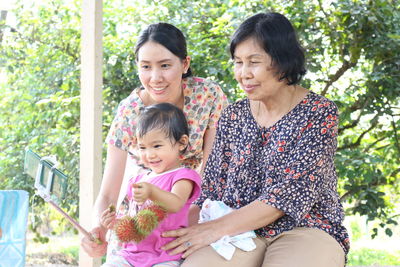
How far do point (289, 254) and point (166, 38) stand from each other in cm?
100

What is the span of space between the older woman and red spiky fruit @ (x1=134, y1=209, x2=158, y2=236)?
173 millimetres

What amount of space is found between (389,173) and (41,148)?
8.57ft

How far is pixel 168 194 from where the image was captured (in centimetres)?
211

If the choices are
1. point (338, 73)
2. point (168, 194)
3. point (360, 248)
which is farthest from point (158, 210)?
point (360, 248)

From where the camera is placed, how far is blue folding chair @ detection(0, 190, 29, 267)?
2.37 meters

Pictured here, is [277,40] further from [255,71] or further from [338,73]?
[338,73]

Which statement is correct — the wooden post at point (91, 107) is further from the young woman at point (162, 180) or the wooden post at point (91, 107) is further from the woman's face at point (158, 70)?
the young woman at point (162, 180)

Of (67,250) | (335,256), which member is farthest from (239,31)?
(67,250)

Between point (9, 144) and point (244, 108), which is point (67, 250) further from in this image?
point (244, 108)

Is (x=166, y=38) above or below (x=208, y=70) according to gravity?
above

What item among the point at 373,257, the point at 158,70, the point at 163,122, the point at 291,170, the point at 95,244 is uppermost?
the point at 158,70

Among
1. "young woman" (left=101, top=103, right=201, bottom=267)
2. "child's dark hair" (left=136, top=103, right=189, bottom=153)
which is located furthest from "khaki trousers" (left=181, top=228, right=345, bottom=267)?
"child's dark hair" (left=136, top=103, right=189, bottom=153)

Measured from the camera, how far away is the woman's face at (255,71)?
2289 millimetres

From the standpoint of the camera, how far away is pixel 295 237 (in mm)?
2184
